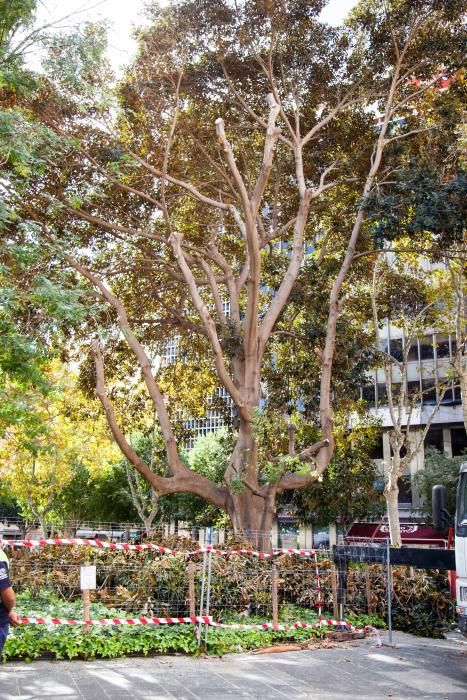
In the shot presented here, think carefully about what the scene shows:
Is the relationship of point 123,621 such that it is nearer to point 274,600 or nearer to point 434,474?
point 274,600

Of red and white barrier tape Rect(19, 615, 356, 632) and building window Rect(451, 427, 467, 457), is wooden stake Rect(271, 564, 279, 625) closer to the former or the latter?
red and white barrier tape Rect(19, 615, 356, 632)

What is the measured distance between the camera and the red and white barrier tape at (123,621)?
29.3 feet

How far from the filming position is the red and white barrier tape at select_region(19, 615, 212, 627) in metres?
8.94

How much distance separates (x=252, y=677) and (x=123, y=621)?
6.35ft

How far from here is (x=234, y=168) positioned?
13.3m

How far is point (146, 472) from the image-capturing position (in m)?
13.3

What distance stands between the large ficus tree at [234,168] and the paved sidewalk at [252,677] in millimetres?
4135

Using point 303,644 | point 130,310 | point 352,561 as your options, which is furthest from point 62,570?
point 130,310

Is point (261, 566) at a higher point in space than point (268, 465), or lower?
lower

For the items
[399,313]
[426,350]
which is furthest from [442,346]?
[399,313]

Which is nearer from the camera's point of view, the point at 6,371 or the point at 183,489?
the point at 6,371

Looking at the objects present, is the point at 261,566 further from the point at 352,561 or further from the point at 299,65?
the point at 299,65

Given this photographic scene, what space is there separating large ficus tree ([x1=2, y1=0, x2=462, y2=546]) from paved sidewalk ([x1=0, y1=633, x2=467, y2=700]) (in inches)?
163

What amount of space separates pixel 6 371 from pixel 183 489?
4823 millimetres
